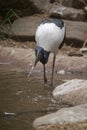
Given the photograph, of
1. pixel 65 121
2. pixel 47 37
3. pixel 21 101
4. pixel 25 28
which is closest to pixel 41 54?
pixel 47 37

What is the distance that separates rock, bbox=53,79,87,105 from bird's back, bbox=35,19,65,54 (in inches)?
49.4

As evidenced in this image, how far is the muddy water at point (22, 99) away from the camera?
4699 mm

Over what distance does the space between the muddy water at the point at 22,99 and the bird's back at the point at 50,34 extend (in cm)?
57

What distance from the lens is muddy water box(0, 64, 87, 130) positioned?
185 inches

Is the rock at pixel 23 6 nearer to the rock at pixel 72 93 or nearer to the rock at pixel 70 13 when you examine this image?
the rock at pixel 70 13

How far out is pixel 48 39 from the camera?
7094 millimetres

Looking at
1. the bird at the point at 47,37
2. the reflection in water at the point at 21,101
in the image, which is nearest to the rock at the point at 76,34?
the reflection in water at the point at 21,101

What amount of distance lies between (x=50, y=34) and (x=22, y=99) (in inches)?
Answer: 60.7

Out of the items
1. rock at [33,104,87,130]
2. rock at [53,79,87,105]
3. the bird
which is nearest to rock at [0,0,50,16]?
the bird

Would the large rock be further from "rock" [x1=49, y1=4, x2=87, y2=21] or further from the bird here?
the bird

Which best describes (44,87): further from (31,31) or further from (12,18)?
(12,18)

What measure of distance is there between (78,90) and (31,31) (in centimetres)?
486

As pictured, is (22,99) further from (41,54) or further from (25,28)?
(25,28)

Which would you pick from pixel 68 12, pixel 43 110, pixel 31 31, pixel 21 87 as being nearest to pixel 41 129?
pixel 43 110
